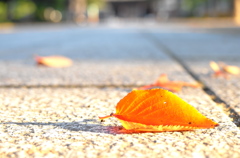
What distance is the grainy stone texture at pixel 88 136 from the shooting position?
0.78 m

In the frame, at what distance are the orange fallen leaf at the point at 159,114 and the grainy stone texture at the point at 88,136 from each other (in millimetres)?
22

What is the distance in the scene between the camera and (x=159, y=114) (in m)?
0.90

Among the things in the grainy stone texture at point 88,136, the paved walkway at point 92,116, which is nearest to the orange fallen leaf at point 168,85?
the paved walkway at point 92,116

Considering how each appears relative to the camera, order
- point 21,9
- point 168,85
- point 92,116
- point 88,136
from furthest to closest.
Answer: point 21,9 < point 168,85 < point 92,116 < point 88,136

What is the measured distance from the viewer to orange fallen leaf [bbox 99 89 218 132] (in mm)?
890

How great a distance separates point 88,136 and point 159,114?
0.18 metres

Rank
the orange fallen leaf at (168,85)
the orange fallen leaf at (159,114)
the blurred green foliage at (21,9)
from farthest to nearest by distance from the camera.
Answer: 1. the blurred green foliage at (21,9)
2. the orange fallen leaf at (168,85)
3. the orange fallen leaf at (159,114)

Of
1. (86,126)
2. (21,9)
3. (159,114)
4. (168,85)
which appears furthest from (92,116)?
Answer: (21,9)

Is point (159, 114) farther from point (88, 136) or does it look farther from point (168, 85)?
point (168, 85)

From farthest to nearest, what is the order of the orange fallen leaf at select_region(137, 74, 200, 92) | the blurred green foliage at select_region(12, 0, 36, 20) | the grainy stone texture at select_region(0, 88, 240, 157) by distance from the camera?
1. the blurred green foliage at select_region(12, 0, 36, 20)
2. the orange fallen leaf at select_region(137, 74, 200, 92)
3. the grainy stone texture at select_region(0, 88, 240, 157)

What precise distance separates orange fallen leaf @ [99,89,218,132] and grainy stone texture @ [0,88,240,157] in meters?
0.02

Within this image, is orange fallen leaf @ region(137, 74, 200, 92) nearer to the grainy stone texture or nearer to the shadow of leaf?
the grainy stone texture

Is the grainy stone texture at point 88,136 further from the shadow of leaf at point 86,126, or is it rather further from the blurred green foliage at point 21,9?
the blurred green foliage at point 21,9

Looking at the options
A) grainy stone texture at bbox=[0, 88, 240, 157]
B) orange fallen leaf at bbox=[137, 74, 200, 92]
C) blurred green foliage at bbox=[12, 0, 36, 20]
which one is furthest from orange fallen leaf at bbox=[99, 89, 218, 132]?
blurred green foliage at bbox=[12, 0, 36, 20]
